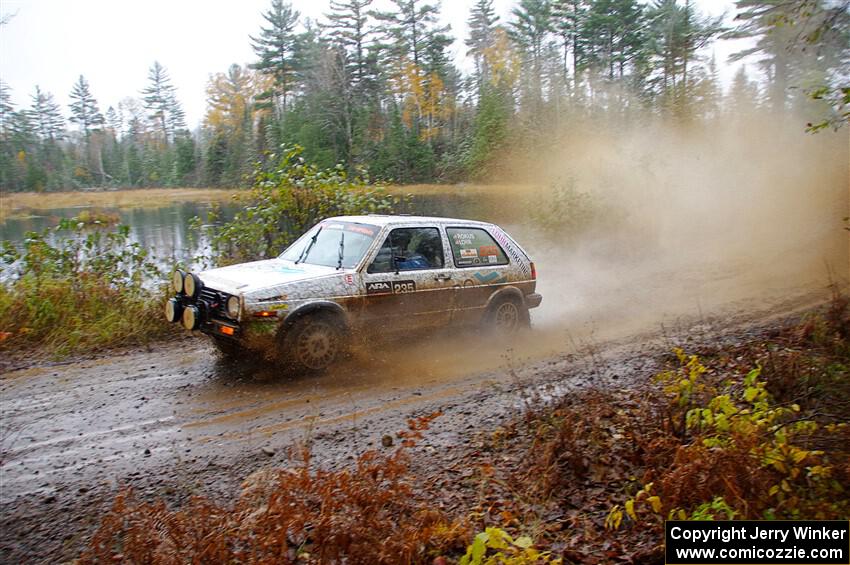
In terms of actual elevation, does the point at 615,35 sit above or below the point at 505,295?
above

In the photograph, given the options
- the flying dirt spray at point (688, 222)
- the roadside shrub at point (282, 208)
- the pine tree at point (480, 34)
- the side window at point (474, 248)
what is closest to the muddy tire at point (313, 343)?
the side window at point (474, 248)

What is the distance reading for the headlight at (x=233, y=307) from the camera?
6.71 meters

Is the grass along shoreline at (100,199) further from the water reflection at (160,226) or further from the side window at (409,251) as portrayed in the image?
the side window at (409,251)

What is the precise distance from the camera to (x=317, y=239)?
27.5 feet

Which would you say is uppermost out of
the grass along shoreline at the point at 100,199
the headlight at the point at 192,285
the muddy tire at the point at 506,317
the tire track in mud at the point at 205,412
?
the grass along shoreline at the point at 100,199

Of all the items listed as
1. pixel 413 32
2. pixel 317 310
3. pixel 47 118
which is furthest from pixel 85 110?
pixel 317 310

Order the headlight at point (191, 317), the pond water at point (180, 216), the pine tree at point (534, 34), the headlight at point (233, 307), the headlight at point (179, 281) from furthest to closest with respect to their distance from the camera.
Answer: the pine tree at point (534, 34) → the pond water at point (180, 216) → the headlight at point (179, 281) → the headlight at point (191, 317) → the headlight at point (233, 307)

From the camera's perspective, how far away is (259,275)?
7.38 meters

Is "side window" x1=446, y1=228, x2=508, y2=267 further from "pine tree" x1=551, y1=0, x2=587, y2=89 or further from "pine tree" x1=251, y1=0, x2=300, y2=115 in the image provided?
"pine tree" x1=551, y1=0, x2=587, y2=89

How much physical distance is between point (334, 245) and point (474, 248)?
215 cm

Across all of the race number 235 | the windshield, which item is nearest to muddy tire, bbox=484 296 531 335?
the race number 235

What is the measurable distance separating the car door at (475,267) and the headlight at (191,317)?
3.50 meters

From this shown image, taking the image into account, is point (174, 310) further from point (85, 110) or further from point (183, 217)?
point (85, 110)

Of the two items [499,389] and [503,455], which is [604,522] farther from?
[499,389]
